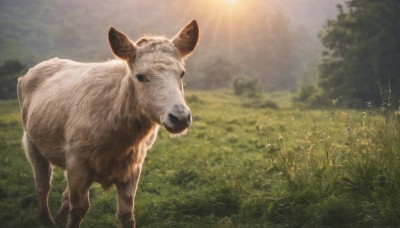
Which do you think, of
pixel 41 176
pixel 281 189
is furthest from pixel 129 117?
pixel 41 176

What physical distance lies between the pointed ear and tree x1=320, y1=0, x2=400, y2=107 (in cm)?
2533

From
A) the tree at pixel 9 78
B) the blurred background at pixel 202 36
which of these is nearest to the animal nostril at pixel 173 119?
the tree at pixel 9 78

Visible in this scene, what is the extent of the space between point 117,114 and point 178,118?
1.34 meters

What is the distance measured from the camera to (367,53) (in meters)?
29.9

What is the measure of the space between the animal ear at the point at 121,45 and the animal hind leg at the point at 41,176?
302 centimetres

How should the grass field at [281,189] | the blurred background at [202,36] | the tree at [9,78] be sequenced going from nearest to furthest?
the grass field at [281,189] < the tree at [9,78] < the blurred background at [202,36]

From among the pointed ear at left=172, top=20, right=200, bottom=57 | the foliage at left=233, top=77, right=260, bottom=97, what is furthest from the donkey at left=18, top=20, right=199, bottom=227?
the foliage at left=233, top=77, right=260, bottom=97

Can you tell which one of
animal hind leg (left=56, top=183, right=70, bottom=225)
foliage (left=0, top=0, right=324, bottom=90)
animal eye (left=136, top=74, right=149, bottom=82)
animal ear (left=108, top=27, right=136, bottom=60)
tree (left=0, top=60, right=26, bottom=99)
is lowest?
animal hind leg (left=56, top=183, right=70, bottom=225)

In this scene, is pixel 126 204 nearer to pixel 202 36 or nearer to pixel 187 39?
pixel 187 39

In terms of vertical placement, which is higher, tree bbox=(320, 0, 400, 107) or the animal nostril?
tree bbox=(320, 0, 400, 107)

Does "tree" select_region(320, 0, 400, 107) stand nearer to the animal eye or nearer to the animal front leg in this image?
the animal front leg

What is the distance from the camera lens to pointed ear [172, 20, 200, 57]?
521 centimetres

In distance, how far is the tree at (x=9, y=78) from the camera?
30.0 meters

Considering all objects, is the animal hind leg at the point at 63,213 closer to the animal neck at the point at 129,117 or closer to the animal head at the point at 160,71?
the animal neck at the point at 129,117
